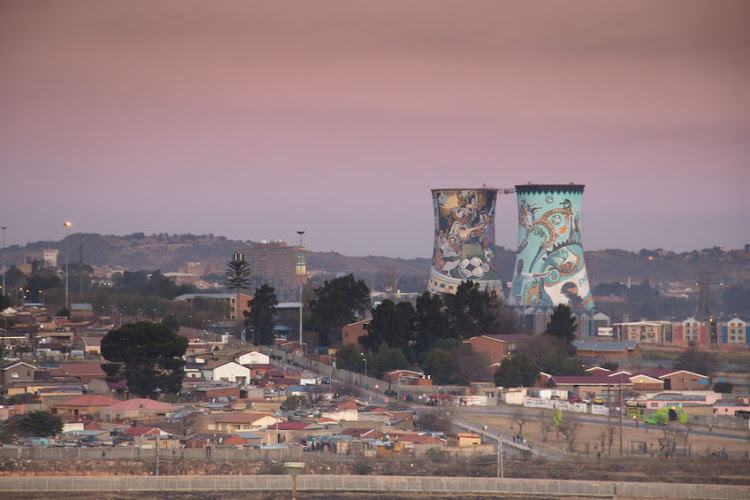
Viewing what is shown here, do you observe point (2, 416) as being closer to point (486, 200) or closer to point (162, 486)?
point (162, 486)

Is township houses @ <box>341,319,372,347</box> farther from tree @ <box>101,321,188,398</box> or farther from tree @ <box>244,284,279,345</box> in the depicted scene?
tree @ <box>101,321,188,398</box>

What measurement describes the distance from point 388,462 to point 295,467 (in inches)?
366

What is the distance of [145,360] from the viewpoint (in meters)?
54.0

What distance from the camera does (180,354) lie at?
5472 cm

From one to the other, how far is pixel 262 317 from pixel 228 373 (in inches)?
620

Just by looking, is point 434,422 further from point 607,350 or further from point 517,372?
point 607,350

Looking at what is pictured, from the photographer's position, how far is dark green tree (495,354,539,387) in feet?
192

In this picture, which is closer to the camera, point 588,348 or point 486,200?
point 588,348

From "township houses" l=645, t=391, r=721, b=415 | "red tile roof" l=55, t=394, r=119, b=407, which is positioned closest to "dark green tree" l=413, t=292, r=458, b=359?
"township houses" l=645, t=391, r=721, b=415

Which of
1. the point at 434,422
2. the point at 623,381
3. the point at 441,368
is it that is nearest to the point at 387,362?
the point at 441,368

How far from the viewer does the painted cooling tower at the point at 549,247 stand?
8581cm

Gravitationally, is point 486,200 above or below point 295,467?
above

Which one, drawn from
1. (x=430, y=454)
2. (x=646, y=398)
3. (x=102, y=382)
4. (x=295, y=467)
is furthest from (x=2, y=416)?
(x=646, y=398)

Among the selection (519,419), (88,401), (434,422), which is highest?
(88,401)
